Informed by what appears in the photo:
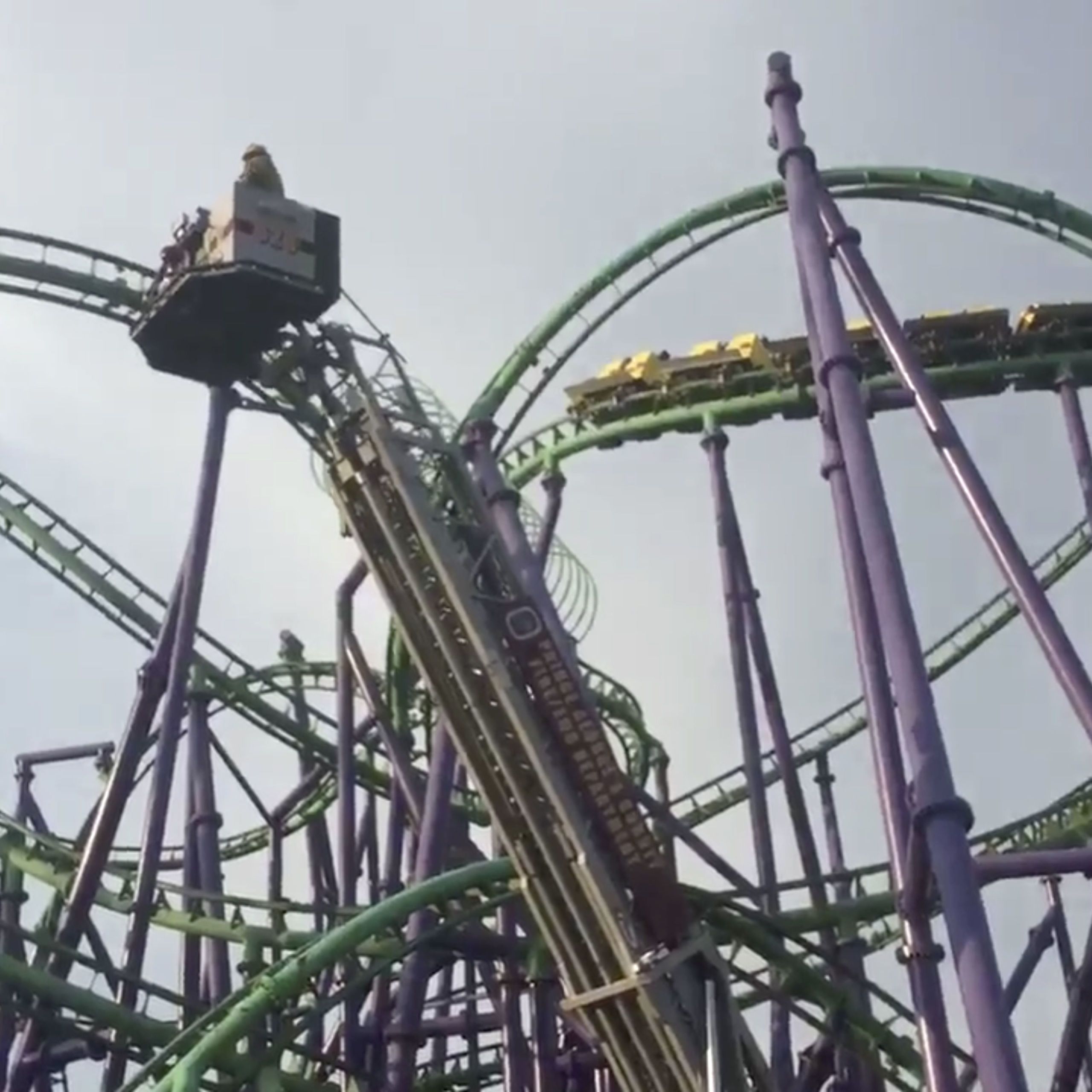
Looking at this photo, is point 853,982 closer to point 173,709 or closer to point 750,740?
point 750,740

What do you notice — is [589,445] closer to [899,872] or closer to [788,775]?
[788,775]

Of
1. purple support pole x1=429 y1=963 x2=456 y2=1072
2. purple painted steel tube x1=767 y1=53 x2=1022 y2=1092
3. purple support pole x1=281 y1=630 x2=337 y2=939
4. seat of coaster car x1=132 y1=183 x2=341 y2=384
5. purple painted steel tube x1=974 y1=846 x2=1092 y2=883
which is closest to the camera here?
purple painted steel tube x1=767 y1=53 x2=1022 y2=1092

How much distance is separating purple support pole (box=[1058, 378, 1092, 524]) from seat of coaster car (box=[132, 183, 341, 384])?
18.2 feet

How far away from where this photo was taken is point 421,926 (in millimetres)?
10211

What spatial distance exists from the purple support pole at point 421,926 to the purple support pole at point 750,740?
194 cm

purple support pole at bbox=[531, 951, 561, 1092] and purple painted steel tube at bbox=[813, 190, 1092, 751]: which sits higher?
purple painted steel tube at bbox=[813, 190, 1092, 751]

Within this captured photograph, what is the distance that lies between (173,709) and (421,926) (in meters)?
2.23

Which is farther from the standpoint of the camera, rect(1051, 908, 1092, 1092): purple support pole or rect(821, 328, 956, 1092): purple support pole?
rect(1051, 908, 1092, 1092): purple support pole

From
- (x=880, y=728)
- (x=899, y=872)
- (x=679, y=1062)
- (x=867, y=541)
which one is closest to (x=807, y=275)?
(x=867, y=541)

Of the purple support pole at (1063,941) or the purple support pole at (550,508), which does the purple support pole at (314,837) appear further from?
the purple support pole at (1063,941)

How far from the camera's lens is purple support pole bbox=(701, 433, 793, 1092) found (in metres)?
11.7

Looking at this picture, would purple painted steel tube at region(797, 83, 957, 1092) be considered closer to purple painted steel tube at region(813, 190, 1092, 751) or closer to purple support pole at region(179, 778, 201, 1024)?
purple painted steel tube at region(813, 190, 1092, 751)

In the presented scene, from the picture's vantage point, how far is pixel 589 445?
51.4 feet

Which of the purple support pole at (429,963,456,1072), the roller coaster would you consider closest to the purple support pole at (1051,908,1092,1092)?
the roller coaster
